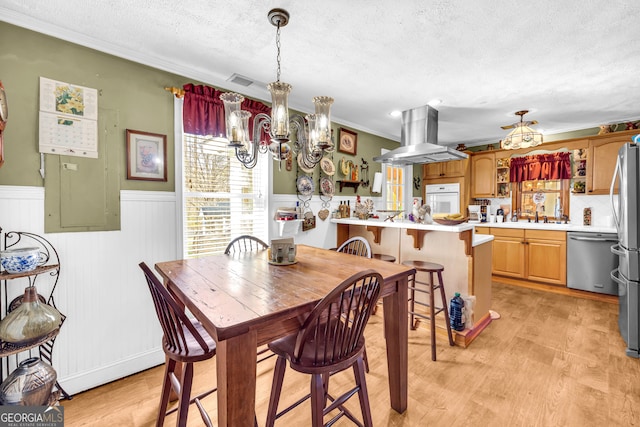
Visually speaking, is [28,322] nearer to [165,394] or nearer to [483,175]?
[165,394]

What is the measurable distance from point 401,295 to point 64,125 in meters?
2.41

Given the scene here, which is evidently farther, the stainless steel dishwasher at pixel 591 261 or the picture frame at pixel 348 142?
the picture frame at pixel 348 142

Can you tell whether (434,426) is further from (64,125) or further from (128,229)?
(64,125)

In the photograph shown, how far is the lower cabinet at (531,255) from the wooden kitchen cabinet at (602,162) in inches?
31.8

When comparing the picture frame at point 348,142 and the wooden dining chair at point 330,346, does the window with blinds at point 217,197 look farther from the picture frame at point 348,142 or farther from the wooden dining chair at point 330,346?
the wooden dining chair at point 330,346

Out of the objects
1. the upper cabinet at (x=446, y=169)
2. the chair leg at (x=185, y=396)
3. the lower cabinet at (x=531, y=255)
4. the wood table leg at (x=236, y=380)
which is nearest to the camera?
the wood table leg at (x=236, y=380)

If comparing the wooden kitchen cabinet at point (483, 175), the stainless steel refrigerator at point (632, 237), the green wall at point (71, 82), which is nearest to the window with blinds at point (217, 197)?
the green wall at point (71, 82)

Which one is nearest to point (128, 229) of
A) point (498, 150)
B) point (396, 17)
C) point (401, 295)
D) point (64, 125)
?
point (64, 125)

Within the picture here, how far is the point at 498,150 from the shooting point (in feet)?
15.5

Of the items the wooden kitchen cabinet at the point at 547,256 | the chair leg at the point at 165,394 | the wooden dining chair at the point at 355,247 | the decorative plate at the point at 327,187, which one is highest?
the decorative plate at the point at 327,187

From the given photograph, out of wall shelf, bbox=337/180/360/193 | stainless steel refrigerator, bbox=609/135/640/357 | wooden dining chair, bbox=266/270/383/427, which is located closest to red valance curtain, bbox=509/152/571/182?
stainless steel refrigerator, bbox=609/135/640/357

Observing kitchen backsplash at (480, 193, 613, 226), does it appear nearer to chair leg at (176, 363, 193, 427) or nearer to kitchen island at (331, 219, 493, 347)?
kitchen island at (331, 219, 493, 347)

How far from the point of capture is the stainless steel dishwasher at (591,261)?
11.1 feet

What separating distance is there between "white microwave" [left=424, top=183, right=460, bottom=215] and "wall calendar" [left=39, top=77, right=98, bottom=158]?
488 centimetres
